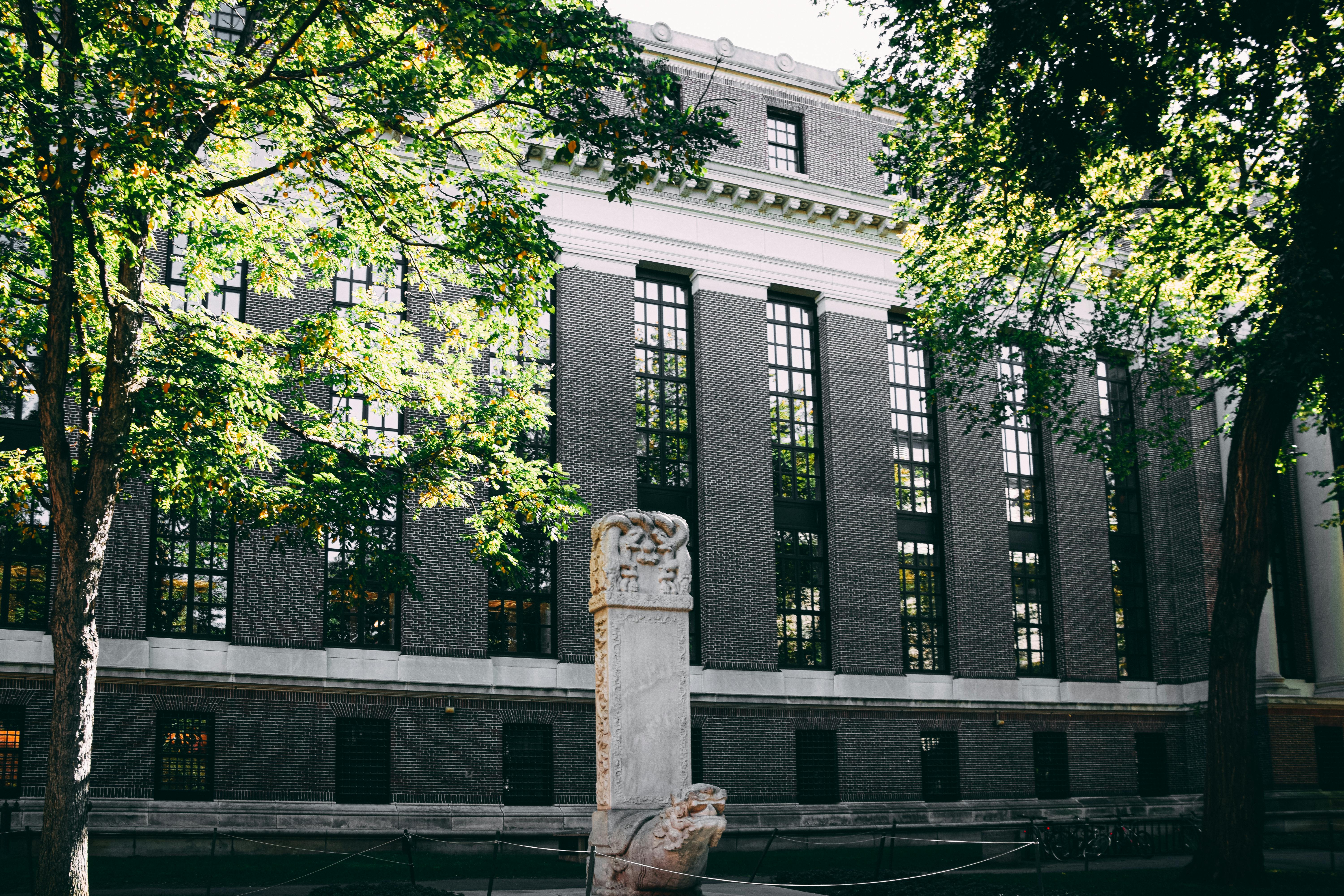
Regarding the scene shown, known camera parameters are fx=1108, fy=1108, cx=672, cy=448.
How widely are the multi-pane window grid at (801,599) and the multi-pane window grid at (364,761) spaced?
1070cm

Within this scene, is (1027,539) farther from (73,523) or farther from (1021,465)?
(73,523)

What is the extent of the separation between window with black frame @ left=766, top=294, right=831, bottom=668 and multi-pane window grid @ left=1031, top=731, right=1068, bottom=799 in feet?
24.5

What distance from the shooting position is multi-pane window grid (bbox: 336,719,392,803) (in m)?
24.4

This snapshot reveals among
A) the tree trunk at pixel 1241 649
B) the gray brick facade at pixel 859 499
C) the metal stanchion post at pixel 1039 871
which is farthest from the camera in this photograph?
the gray brick facade at pixel 859 499

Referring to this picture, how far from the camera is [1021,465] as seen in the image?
34.4 metres

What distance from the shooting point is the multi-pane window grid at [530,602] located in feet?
88.2

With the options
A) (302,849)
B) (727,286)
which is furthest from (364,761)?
(727,286)

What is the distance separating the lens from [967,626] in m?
32.0

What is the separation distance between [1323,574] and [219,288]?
32.8m

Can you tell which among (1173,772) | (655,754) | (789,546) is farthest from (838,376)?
(655,754)

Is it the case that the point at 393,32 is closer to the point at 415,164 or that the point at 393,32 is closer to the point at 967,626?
the point at 415,164

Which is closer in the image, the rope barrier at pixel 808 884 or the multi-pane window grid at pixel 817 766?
the rope barrier at pixel 808 884

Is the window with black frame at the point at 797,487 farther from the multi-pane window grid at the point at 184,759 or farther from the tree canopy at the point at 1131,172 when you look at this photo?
the multi-pane window grid at the point at 184,759

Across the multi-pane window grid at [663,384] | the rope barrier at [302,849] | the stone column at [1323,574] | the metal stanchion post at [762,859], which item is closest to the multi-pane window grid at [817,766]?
the multi-pane window grid at [663,384]
